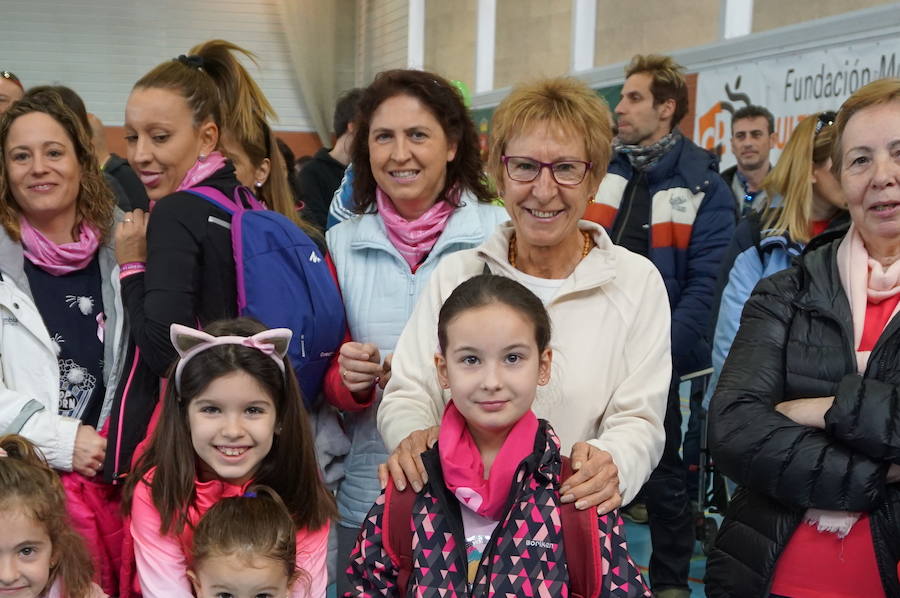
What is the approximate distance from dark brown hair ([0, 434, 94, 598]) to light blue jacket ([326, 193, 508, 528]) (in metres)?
0.68

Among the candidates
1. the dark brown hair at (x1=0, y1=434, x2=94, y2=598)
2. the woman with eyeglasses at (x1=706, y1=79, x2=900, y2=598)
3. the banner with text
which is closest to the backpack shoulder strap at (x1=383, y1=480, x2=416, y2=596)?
the woman with eyeglasses at (x1=706, y1=79, x2=900, y2=598)

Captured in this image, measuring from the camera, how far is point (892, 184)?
1.98 m

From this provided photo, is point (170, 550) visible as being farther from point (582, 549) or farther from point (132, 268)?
point (582, 549)

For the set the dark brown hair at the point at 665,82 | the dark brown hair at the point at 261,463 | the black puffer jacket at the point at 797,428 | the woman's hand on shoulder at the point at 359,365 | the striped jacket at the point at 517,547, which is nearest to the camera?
the striped jacket at the point at 517,547

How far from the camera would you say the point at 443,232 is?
2.54 meters

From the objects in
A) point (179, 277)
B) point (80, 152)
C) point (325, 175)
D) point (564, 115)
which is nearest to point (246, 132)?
point (80, 152)

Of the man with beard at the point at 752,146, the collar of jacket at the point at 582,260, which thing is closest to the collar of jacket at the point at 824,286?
Answer: the collar of jacket at the point at 582,260

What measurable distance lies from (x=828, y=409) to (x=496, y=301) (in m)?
0.71

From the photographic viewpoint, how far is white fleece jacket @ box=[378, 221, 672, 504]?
6.54 feet

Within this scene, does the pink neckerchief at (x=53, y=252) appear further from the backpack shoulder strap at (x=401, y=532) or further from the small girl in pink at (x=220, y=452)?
the backpack shoulder strap at (x=401, y=532)

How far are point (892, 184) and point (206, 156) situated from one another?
5.66ft

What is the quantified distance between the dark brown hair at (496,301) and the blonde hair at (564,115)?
1.28 feet

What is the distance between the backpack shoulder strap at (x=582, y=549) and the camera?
173cm

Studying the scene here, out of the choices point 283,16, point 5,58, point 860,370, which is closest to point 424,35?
point 283,16
